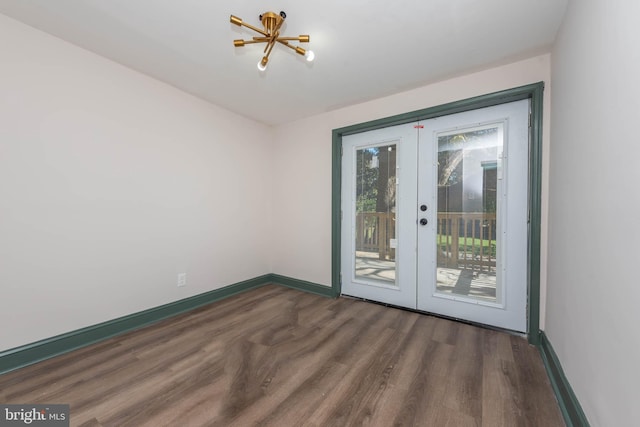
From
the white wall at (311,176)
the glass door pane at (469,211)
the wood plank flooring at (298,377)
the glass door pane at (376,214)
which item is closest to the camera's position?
the wood plank flooring at (298,377)

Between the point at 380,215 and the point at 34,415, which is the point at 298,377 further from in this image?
the point at 380,215

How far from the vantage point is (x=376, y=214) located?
117 inches

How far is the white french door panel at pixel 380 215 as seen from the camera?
2.74m

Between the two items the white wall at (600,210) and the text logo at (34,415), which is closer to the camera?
the white wall at (600,210)

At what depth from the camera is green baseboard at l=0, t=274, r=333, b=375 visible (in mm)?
1728

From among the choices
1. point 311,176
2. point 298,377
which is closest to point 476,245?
point 298,377

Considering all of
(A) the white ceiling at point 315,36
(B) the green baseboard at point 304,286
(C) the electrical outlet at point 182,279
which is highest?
(A) the white ceiling at point 315,36

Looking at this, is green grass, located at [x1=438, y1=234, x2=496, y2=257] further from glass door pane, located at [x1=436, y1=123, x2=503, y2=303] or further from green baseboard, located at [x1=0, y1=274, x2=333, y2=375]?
green baseboard, located at [x1=0, y1=274, x2=333, y2=375]

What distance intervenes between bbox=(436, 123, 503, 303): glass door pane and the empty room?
20mm

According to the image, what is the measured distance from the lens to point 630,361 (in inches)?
34.1

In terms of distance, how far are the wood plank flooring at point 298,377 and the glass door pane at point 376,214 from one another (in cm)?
69

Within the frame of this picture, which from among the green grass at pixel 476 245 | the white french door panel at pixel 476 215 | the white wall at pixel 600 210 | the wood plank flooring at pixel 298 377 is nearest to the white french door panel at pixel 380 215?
→ the white french door panel at pixel 476 215

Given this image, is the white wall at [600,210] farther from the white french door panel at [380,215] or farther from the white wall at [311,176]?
the white french door panel at [380,215]

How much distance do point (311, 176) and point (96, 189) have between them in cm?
220
